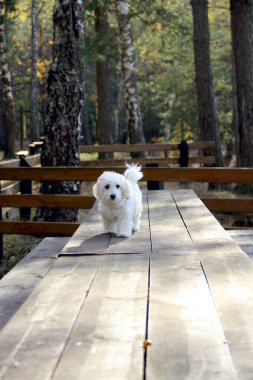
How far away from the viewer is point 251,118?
13.3m

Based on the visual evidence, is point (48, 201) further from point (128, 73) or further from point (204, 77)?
point (128, 73)

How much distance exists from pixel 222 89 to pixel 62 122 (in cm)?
2089

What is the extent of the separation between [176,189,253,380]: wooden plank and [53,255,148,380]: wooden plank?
0.36m

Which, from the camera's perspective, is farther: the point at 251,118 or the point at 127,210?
the point at 251,118

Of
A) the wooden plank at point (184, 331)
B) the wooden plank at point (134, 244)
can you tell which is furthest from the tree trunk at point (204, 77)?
the wooden plank at point (184, 331)

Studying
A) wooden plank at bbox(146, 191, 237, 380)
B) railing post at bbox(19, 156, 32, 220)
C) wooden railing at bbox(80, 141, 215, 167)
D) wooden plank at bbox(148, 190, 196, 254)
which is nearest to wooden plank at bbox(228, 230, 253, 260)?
wooden plank at bbox(148, 190, 196, 254)

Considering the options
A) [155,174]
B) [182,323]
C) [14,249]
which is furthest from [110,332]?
[14,249]

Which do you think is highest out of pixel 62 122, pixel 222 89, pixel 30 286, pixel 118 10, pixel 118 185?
pixel 118 10

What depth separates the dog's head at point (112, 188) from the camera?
17.2 ft

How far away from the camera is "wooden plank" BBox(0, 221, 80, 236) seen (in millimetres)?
7645

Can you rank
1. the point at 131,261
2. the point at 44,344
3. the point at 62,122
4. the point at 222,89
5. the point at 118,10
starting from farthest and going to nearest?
the point at 222,89 → the point at 118,10 → the point at 62,122 → the point at 131,261 → the point at 44,344

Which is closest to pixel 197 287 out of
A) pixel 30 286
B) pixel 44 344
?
pixel 44 344

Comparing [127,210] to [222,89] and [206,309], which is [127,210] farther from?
[222,89]

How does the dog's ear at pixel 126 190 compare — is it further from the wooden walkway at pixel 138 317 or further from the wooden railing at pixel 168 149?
the wooden railing at pixel 168 149
